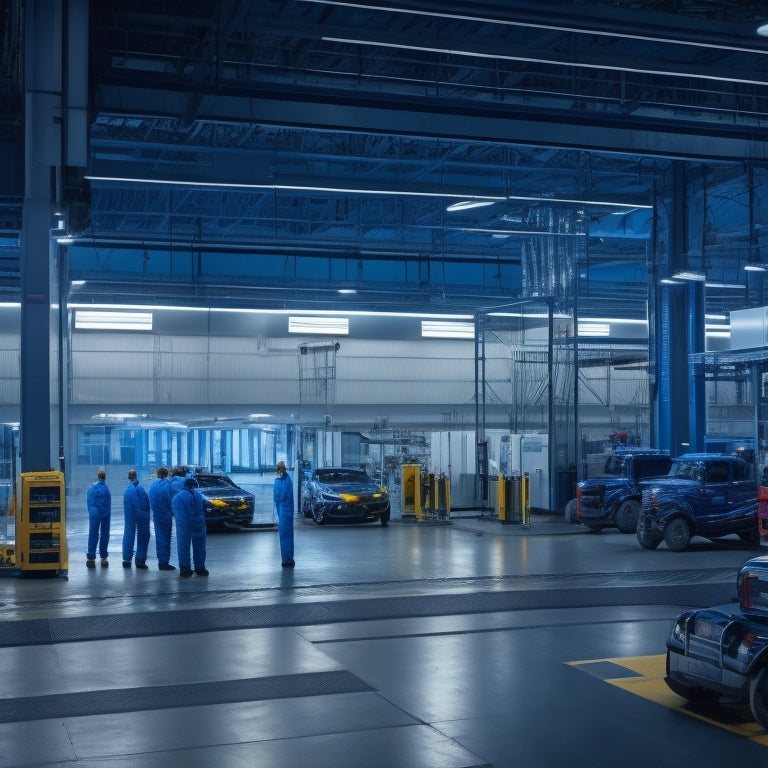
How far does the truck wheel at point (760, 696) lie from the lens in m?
6.76

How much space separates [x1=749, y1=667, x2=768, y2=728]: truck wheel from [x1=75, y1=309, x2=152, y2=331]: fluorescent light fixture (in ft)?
79.4

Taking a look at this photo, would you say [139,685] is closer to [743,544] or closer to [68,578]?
[68,578]

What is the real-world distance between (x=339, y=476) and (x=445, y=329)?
36.5 feet

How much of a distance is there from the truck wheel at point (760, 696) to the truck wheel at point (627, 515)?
13.7 meters

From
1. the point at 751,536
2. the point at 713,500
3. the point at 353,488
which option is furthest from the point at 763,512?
the point at 353,488

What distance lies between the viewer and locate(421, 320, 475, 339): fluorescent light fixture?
33.3m

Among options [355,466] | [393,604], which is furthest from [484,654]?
[355,466]

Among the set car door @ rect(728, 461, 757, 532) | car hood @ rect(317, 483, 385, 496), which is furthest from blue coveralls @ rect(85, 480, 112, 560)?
car door @ rect(728, 461, 757, 532)

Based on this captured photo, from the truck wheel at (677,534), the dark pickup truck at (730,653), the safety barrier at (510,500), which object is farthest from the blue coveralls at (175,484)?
the dark pickup truck at (730,653)

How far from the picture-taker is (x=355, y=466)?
28188mm

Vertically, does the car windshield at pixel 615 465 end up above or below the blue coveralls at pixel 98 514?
above

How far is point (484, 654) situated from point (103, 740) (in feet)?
12.3

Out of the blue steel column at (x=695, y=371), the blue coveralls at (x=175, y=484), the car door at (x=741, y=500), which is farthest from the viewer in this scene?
the blue steel column at (x=695, y=371)

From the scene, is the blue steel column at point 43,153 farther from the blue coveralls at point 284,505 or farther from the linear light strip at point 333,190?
the blue coveralls at point 284,505
